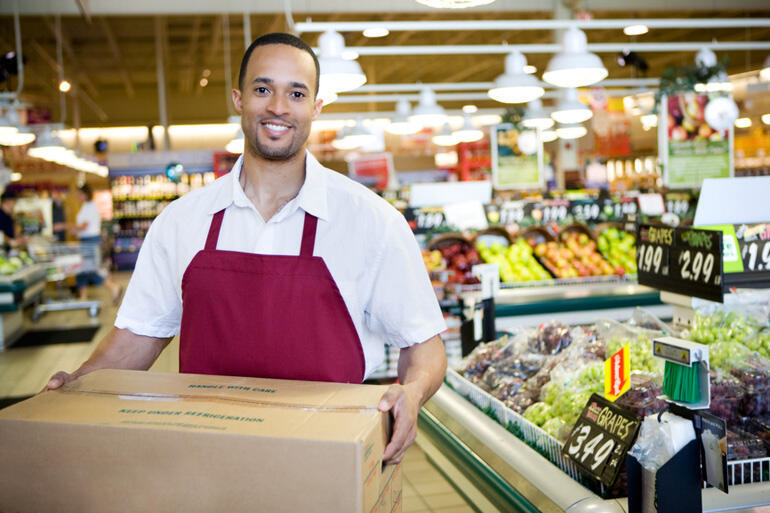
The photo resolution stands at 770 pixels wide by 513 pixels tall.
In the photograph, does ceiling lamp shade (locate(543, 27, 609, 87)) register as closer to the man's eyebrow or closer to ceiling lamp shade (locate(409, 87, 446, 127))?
ceiling lamp shade (locate(409, 87, 446, 127))

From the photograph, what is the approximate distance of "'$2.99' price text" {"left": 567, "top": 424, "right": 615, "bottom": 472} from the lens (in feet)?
6.52

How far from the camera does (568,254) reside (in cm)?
643

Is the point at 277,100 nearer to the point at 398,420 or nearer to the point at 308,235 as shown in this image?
the point at 308,235

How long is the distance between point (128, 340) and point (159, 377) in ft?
1.33

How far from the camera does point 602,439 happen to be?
2.02 m

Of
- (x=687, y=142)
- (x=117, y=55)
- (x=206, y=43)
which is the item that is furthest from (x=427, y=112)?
(x=117, y=55)

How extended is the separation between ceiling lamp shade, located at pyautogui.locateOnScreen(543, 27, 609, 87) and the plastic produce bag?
431 cm

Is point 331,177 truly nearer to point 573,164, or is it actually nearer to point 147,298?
point 147,298

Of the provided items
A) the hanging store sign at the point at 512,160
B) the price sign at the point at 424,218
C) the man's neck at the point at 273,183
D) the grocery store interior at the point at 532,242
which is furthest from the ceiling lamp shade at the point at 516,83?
the man's neck at the point at 273,183

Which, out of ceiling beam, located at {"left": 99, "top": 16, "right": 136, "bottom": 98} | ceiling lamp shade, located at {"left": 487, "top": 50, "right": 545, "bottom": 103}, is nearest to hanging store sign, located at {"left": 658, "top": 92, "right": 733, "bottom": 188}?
ceiling lamp shade, located at {"left": 487, "top": 50, "right": 545, "bottom": 103}

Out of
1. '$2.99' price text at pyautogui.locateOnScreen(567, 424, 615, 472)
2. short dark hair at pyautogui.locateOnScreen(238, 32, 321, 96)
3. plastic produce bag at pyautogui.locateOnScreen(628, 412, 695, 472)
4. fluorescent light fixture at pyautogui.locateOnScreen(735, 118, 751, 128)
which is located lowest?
'$2.99' price text at pyautogui.locateOnScreen(567, 424, 615, 472)

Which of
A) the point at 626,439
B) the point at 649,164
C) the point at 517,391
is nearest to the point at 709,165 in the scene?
the point at 517,391

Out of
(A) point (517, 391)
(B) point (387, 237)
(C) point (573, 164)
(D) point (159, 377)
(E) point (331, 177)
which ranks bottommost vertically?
(A) point (517, 391)

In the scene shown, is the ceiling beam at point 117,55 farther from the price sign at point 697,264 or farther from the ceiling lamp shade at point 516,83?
the price sign at point 697,264
